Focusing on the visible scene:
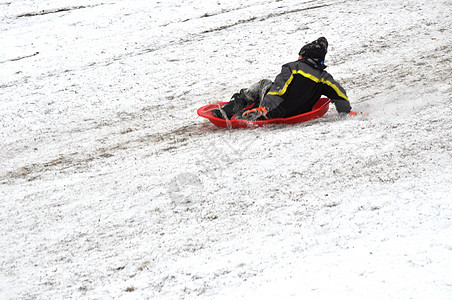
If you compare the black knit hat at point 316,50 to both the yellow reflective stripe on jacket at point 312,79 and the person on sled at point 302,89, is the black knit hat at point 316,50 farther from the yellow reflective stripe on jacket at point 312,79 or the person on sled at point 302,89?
the yellow reflective stripe on jacket at point 312,79

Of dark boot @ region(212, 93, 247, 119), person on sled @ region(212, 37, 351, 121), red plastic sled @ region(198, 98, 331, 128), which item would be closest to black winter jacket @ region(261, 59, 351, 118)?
person on sled @ region(212, 37, 351, 121)

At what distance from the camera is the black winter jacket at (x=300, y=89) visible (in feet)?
16.2

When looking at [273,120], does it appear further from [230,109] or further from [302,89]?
[230,109]

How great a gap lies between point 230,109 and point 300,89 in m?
1.11

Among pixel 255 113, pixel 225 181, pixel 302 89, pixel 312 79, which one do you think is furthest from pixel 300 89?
pixel 225 181

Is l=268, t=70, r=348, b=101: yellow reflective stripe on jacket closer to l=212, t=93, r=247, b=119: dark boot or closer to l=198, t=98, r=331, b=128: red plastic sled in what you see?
l=198, t=98, r=331, b=128: red plastic sled

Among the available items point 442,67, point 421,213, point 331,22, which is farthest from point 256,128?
point 331,22

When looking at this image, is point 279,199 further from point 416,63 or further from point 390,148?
point 416,63

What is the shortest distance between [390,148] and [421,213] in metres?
1.27

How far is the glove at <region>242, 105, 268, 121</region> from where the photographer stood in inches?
204

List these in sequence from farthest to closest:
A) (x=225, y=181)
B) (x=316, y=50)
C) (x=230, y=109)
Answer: (x=230, y=109) → (x=316, y=50) → (x=225, y=181)

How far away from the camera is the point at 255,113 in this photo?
208 inches

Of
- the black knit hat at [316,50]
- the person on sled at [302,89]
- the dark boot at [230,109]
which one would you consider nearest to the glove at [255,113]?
the person on sled at [302,89]

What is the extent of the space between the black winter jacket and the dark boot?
0.48 meters
